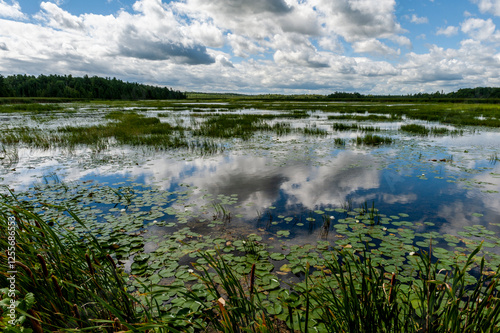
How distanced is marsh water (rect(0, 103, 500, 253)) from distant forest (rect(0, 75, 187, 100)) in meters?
136

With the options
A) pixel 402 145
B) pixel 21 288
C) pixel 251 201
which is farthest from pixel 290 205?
pixel 402 145

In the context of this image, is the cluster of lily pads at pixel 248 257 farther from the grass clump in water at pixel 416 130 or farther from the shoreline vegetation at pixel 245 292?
the grass clump in water at pixel 416 130

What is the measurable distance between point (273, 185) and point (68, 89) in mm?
152334

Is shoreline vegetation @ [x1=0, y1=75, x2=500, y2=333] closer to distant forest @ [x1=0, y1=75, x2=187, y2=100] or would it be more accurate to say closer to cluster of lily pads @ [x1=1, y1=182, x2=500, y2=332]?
cluster of lily pads @ [x1=1, y1=182, x2=500, y2=332]

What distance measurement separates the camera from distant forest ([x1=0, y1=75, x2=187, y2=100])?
119 metres

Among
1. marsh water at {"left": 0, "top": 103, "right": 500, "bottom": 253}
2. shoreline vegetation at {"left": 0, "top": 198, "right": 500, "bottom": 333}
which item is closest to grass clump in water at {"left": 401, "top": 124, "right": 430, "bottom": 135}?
marsh water at {"left": 0, "top": 103, "right": 500, "bottom": 253}

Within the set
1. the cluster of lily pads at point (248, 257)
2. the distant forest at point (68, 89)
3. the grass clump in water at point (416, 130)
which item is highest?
the distant forest at point (68, 89)

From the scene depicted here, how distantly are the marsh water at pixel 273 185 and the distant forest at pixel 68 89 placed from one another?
447 ft

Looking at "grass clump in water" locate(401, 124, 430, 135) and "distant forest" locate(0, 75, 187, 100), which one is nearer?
"grass clump in water" locate(401, 124, 430, 135)

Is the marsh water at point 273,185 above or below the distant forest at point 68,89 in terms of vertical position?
below

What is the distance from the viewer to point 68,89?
122 metres

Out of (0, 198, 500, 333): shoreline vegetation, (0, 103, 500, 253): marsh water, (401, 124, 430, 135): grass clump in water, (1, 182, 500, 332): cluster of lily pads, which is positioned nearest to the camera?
(0, 198, 500, 333): shoreline vegetation

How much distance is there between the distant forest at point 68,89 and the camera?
119m

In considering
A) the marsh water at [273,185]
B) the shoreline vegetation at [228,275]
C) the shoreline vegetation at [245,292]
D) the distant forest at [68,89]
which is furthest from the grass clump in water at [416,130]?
the distant forest at [68,89]
